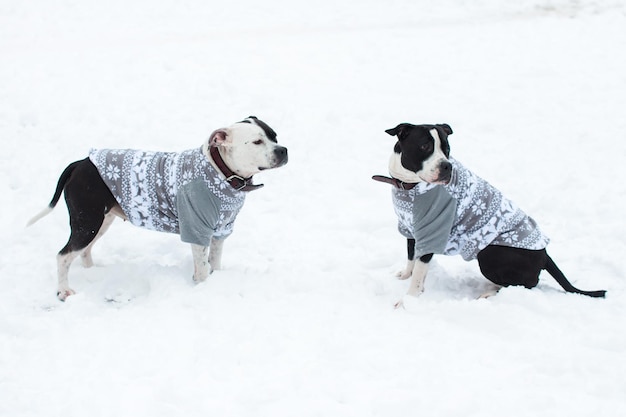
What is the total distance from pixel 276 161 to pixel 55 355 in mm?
2345

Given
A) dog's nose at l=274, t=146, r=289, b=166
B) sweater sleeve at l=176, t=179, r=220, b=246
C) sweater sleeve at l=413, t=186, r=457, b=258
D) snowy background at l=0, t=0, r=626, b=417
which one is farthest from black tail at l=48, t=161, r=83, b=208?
sweater sleeve at l=413, t=186, r=457, b=258

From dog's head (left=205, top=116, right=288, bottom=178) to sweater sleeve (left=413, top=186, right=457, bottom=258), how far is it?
1.30 m

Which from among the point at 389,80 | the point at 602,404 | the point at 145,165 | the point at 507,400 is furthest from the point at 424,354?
the point at 389,80

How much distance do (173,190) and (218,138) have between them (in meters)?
0.63

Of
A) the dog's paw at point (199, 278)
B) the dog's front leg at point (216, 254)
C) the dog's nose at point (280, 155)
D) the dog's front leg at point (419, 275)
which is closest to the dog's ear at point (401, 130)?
the dog's nose at point (280, 155)

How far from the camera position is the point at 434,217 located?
4875 mm

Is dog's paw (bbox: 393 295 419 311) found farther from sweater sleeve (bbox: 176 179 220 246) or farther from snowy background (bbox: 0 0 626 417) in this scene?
sweater sleeve (bbox: 176 179 220 246)

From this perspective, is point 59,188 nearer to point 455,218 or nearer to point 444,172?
point 444,172

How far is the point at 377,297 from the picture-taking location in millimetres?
5141

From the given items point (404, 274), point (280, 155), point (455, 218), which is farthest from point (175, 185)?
point (455, 218)

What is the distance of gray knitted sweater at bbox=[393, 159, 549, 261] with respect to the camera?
488 cm

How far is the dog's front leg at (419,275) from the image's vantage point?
16.5 feet

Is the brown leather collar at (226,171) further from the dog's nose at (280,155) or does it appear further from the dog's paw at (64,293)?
the dog's paw at (64,293)

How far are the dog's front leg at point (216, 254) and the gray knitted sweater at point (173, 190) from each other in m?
0.29
